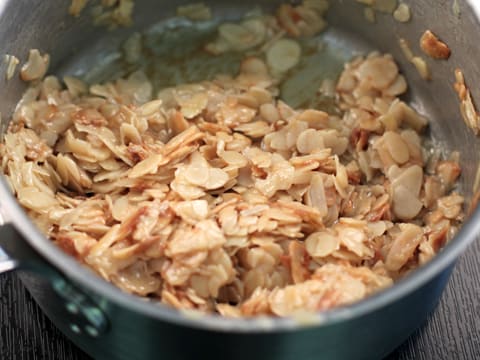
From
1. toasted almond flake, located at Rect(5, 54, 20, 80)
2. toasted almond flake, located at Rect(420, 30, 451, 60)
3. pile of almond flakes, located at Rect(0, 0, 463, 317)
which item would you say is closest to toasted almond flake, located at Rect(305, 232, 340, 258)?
pile of almond flakes, located at Rect(0, 0, 463, 317)

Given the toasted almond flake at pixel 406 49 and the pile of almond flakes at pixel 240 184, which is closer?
the pile of almond flakes at pixel 240 184

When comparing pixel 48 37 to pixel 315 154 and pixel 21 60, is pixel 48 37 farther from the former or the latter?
pixel 315 154

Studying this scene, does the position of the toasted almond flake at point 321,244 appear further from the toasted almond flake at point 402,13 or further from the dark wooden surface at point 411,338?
the toasted almond flake at point 402,13

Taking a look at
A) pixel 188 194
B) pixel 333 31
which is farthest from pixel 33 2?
pixel 333 31

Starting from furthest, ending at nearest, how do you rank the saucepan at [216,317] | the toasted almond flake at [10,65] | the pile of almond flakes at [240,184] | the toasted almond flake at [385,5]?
the toasted almond flake at [385,5]
the toasted almond flake at [10,65]
the pile of almond flakes at [240,184]
the saucepan at [216,317]

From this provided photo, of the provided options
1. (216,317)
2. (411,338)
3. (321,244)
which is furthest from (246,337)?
(411,338)

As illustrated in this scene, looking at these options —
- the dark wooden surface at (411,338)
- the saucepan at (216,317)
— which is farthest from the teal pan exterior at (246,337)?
the dark wooden surface at (411,338)
